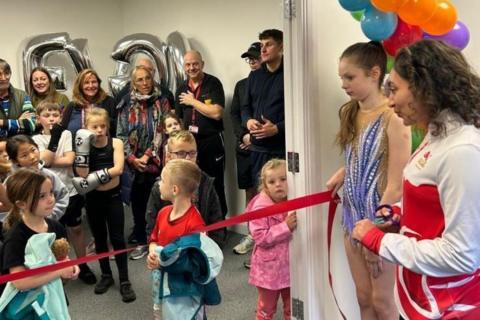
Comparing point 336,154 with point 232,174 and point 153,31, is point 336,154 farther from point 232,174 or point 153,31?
point 153,31

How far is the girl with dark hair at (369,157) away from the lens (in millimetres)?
1906

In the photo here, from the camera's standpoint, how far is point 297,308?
250cm

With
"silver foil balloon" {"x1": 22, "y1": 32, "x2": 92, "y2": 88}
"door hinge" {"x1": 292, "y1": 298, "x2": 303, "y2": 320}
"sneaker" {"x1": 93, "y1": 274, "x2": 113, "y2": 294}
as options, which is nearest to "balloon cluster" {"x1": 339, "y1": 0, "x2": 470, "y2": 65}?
"door hinge" {"x1": 292, "y1": 298, "x2": 303, "y2": 320}

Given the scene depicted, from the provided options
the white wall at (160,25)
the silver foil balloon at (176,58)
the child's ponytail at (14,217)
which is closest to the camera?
the child's ponytail at (14,217)

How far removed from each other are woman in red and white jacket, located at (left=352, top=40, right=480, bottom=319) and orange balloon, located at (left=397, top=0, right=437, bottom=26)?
444 mm

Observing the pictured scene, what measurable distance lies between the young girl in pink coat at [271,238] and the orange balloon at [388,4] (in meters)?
0.89

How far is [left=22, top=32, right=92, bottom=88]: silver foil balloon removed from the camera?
4.99 metres

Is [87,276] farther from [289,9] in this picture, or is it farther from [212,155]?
[289,9]

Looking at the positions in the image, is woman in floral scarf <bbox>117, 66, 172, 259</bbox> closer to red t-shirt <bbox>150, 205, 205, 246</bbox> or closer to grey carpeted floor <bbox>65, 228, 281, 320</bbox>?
grey carpeted floor <bbox>65, 228, 281, 320</bbox>

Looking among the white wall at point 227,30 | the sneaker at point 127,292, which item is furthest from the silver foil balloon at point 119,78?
the sneaker at point 127,292

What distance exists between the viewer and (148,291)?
3.48m

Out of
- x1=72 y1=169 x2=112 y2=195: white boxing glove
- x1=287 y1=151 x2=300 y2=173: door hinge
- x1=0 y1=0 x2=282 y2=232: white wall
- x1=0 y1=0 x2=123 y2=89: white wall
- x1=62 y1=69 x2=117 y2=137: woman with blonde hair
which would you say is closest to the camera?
x1=287 y1=151 x2=300 y2=173: door hinge

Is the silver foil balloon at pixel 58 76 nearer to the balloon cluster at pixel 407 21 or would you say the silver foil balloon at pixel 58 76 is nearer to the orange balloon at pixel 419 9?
the balloon cluster at pixel 407 21

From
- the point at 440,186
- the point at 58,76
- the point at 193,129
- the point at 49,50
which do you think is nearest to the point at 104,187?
the point at 193,129
